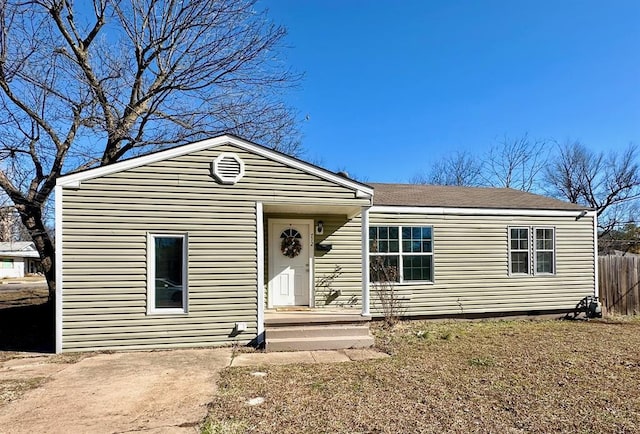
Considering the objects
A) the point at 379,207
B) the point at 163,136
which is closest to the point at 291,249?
the point at 379,207

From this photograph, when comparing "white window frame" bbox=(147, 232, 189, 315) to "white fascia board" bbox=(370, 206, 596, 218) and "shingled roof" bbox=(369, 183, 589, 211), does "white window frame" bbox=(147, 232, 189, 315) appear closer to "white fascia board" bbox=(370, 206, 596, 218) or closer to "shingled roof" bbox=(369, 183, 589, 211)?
"white fascia board" bbox=(370, 206, 596, 218)

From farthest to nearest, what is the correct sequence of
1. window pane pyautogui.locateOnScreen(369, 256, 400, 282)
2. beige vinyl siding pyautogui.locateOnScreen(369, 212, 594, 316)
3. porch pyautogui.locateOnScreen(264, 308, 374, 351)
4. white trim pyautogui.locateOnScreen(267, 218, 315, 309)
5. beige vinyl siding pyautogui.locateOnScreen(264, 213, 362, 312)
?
beige vinyl siding pyautogui.locateOnScreen(369, 212, 594, 316) < window pane pyautogui.locateOnScreen(369, 256, 400, 282) < beige vinyl siding pyautogui.locateOnScreen(264, 213, 362, 312) < white trim pyautogui.locateOnScreen(267, 218, 315, 309) < porch pyautogui.locateOnScreen(264, 308, 374, 351)

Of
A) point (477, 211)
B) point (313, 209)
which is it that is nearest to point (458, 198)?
point (477, 211)

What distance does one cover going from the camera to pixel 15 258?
43.3 m

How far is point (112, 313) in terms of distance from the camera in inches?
282

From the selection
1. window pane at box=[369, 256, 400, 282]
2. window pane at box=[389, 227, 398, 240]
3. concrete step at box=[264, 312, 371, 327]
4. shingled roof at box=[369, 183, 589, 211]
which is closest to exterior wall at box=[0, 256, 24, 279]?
shingled roof at box=[369, 183, 589, 211]

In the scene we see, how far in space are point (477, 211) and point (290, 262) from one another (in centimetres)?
495

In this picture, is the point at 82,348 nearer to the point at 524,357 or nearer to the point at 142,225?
the point at 142,225

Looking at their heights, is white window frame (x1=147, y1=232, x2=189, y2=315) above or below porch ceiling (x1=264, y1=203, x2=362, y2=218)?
below

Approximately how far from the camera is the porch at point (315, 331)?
24.6ft

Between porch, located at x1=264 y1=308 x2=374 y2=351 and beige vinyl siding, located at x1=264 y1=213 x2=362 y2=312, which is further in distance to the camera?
beige vinyl siding, located at x1=264 y1=213 x2=362 y2=312

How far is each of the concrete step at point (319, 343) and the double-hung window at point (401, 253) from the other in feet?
7.94

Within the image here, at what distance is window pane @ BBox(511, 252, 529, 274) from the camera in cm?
1074

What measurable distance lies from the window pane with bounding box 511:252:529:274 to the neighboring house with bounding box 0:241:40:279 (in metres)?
45.1
